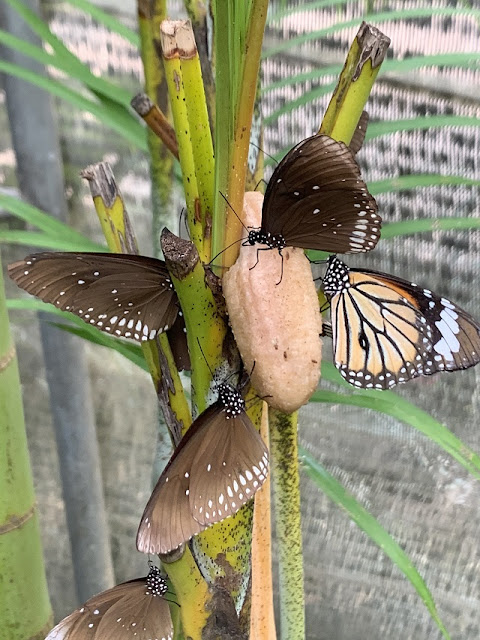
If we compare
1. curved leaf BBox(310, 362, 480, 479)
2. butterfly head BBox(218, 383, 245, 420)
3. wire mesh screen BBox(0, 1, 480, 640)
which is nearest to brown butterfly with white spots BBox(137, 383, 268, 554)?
butterfly head BBox(218, 383, 245, 420)

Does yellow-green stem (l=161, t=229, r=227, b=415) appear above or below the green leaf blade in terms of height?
above

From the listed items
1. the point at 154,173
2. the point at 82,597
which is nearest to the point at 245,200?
the point at 154,173

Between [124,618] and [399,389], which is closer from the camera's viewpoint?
[124,618]

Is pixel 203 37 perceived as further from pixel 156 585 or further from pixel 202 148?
pixel 156 585

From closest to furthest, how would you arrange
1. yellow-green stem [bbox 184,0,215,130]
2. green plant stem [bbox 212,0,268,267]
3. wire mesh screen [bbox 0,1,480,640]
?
1. green plant stem [bbox 212,0,268,267]
2. yellow-green stem [bbox 184,0,215,130]
3. wire mesh screen [bbox 0,1,480,640]

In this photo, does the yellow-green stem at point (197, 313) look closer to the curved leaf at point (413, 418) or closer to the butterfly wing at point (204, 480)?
the butterfly wing at point (204, 480)

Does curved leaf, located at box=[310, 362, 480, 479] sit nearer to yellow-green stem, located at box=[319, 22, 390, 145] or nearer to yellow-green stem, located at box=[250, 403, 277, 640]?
yellow-green stem, located at box=[250, 403, 277, 640]

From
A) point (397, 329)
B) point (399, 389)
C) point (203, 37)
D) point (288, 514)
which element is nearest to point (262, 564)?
point (288, 514)

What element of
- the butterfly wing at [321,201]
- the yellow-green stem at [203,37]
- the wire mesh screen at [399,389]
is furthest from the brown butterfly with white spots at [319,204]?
the wire mesh screen at [399,389]
